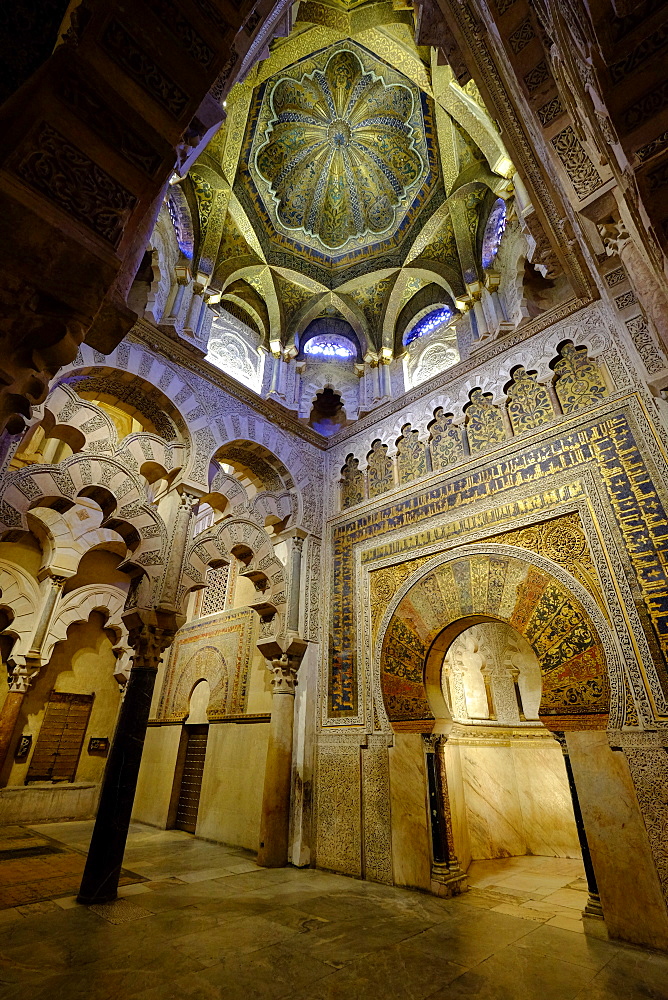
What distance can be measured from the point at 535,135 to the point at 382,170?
4.23 meters

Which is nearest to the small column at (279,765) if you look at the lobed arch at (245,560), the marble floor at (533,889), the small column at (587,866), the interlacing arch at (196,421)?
the lobed arch at (245,560)

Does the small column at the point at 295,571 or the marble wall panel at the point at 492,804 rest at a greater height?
the small column at the point at 295,571

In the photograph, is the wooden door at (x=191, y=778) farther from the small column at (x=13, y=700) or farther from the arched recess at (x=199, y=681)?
Result: the small column at (x=13, y=700)

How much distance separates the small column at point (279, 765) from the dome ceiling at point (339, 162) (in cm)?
683

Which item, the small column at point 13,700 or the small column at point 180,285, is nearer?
the small column at point 180,285

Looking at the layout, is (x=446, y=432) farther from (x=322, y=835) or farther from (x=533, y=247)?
(x=322, y=835)

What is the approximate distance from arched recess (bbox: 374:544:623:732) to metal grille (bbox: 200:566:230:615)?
14.3 ft

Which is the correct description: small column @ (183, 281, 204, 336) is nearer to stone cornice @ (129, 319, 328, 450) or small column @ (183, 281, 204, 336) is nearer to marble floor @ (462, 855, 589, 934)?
stone cornice @ (129, 319, 328, 450)

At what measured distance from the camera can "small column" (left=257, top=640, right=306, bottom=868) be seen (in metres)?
5.82

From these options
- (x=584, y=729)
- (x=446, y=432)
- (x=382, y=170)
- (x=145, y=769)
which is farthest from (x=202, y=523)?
(x=584, y=729)

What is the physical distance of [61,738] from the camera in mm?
9836

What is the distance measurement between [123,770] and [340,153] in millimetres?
9565

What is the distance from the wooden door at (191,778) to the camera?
8.09m

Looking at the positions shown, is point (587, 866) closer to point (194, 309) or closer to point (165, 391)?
point (165, 391)
